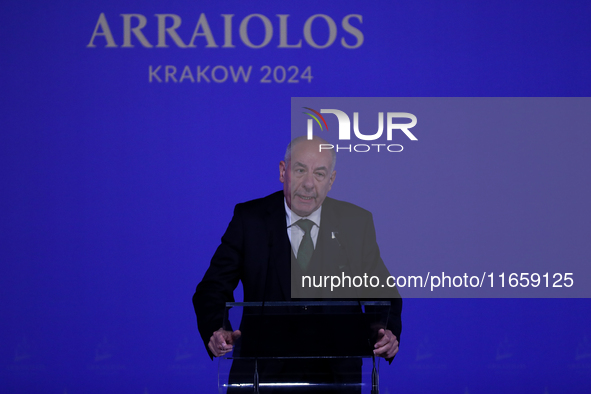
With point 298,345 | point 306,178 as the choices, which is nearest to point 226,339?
point 298,345

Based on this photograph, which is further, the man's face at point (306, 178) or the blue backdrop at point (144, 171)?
the blue backdrop at point (144, 171)

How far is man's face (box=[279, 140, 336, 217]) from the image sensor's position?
322 centimetres

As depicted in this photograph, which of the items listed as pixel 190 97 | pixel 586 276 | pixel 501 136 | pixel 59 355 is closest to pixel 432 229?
pixel 501 136

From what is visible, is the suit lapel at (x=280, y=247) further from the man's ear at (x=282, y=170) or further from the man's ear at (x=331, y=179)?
the man's ear at (x=331, y=179)

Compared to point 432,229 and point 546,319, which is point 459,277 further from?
point 546,319

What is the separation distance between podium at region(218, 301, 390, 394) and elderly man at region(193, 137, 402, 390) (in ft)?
2.51

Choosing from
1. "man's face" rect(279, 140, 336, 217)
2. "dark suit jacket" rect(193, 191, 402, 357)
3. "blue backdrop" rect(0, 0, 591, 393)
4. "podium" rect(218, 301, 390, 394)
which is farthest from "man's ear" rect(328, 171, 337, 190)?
"podium" rect(218, 301, 390, 394)

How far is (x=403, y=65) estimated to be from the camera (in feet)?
12.2

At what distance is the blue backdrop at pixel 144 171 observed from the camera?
12.0 feet

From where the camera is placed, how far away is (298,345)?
76.2 inches

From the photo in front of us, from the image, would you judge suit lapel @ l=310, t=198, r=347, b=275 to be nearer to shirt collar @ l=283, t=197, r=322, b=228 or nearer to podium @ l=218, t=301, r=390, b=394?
shirt collar @ l=283, t=197, r=322, b=228

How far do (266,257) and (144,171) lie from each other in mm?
1141

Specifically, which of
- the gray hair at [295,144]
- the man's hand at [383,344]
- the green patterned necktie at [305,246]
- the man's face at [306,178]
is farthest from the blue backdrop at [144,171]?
the man's hand at [383,344]

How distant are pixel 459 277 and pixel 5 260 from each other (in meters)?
2.92
